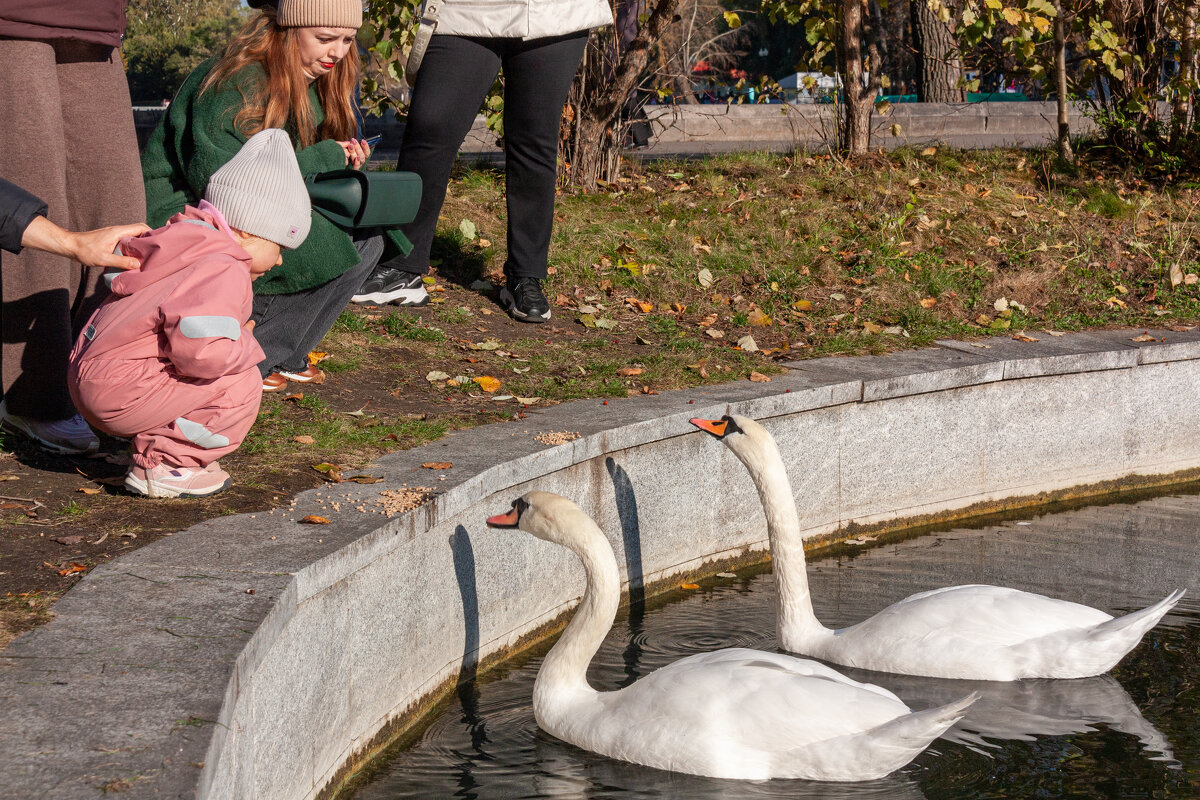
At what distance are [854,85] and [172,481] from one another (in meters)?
7.40

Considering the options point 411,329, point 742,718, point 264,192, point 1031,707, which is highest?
point 264,192

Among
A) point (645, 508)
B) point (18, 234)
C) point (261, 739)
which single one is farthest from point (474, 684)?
point (18, 234)

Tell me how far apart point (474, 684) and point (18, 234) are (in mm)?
1960

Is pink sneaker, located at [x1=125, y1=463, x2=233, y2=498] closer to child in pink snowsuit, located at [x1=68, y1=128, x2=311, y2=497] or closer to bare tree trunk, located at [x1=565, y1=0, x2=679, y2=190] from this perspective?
child in pink snowsuit, located at [x1=68, y1=128, x2=311, y2=497]

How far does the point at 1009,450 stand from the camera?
20.7ft

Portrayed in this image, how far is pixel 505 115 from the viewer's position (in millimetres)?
6602

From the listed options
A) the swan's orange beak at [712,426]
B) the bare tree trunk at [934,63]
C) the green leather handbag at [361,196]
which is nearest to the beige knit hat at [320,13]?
the green leather handbag at [361,196]

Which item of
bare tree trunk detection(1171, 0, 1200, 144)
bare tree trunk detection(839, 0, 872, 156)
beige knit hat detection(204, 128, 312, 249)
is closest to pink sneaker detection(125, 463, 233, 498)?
Result: beige knit hat detection(204, 128, 312, 249)

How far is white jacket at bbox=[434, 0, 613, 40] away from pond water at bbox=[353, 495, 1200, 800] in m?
2.86

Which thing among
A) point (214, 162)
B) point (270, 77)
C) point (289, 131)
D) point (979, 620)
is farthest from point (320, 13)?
point (979, 620)

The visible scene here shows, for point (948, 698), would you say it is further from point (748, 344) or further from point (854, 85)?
point (854, 85)

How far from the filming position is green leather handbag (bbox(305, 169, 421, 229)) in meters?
4.96

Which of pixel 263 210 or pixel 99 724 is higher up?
pixel 263 210

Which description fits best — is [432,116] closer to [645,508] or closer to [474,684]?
[645,508]
